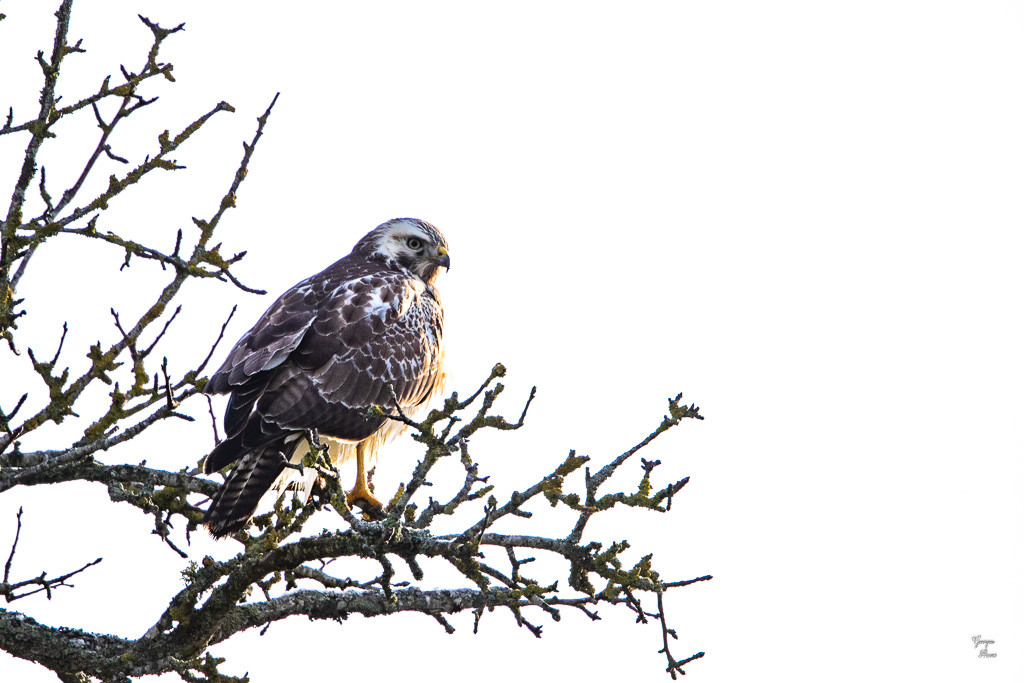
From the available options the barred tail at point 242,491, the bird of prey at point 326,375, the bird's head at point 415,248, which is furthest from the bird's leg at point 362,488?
the bird's head at point 415,248

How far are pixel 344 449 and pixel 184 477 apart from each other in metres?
1.87

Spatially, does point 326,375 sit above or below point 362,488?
above

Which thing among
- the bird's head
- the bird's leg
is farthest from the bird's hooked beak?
the bird's leg

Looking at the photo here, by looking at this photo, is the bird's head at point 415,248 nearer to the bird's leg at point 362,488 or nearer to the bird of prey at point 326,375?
the bird of prey at point 326,375

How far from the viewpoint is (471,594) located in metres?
4.84

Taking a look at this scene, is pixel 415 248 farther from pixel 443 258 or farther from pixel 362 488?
pixel 362 488

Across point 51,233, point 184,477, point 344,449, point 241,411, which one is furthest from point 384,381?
point 51,233

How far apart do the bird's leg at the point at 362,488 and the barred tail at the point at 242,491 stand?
3.19 feet

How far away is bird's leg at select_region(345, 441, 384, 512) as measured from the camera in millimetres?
6750

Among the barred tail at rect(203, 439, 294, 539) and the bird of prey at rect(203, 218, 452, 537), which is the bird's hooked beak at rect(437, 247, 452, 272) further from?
the barred tail at rect(203, 439, 294, 539)

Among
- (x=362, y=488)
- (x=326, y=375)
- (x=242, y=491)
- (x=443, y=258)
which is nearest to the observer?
(x=242, y=491)

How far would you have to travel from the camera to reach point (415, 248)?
28.5ft

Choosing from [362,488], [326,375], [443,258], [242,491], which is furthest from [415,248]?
[242,491]

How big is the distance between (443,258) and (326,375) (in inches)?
85.2
